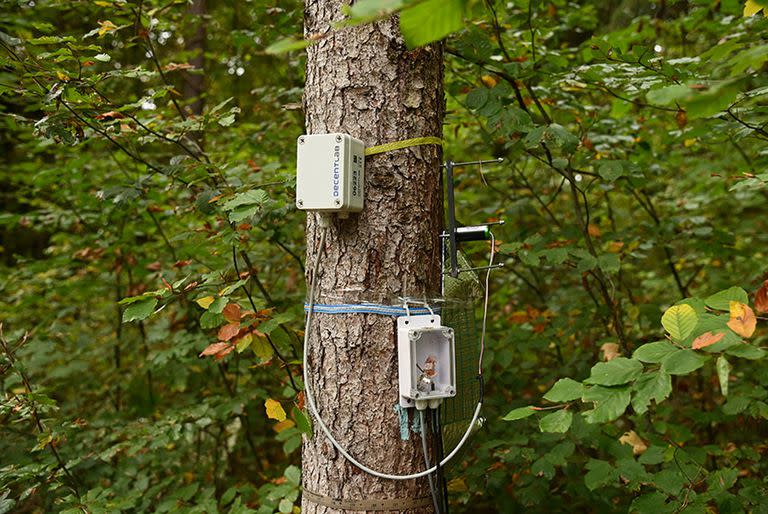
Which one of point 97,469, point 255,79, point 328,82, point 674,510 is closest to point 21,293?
point 97,469

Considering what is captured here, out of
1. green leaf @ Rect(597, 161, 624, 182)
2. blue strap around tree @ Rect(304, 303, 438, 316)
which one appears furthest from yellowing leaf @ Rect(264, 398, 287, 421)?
green leaf @ Rect(597, 161, 624, 182)

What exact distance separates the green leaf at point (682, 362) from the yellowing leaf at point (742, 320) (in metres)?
0.08

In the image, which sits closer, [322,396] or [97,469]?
[322,396]

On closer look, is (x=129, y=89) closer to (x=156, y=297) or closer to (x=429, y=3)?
(x=156, y=297)

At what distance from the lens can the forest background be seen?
1.68 meters

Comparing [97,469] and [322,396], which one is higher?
[322,396]

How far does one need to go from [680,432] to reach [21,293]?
4.19 meters

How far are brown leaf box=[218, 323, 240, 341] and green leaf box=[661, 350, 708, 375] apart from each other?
113 cm

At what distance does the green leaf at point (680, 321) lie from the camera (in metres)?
1.16

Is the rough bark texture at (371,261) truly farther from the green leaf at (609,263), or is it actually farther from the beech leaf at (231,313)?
the green leaf at (609,263)

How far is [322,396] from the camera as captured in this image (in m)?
1.51

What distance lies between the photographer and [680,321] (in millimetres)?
1173

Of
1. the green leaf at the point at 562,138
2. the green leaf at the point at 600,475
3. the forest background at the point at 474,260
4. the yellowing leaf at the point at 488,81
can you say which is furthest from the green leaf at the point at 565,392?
the yellowing leaf at the point at 488,81

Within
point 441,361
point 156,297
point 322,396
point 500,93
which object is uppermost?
point 500,93
